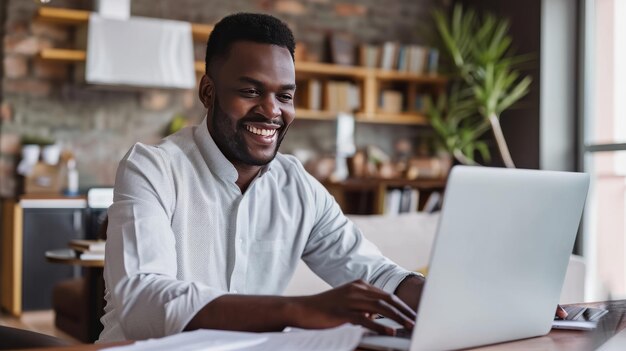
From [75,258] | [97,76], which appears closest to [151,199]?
[75,258]

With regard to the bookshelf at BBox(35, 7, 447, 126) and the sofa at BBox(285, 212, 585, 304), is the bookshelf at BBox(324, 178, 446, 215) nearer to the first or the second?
the bookshelf at BBox(35, 7, 447, 126)

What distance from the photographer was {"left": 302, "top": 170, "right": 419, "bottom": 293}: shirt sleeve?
173 centimetres

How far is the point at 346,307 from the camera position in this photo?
45.6 inches

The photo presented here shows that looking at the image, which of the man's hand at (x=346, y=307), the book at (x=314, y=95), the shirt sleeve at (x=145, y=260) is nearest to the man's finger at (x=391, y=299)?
the man's hand at (x=346, y=307)

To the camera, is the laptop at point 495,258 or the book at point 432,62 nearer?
the laptop at point 495,258

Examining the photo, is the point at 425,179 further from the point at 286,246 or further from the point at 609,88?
the point at 286,246

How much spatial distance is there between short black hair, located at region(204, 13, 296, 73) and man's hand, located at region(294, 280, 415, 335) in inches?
25.4

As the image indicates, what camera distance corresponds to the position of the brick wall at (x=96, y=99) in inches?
227

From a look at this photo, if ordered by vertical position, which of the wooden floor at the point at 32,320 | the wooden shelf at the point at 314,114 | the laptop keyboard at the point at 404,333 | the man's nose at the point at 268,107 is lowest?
the wooden floor at the point at 32,320

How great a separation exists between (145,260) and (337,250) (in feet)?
1.89

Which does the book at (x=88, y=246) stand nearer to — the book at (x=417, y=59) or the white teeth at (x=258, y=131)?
the white teeth at (x=258, y=131)

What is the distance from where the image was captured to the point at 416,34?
23.7ft

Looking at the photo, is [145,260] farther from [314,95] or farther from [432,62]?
[432,62]

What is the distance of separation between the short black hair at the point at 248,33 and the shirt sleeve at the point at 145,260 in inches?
11.4
